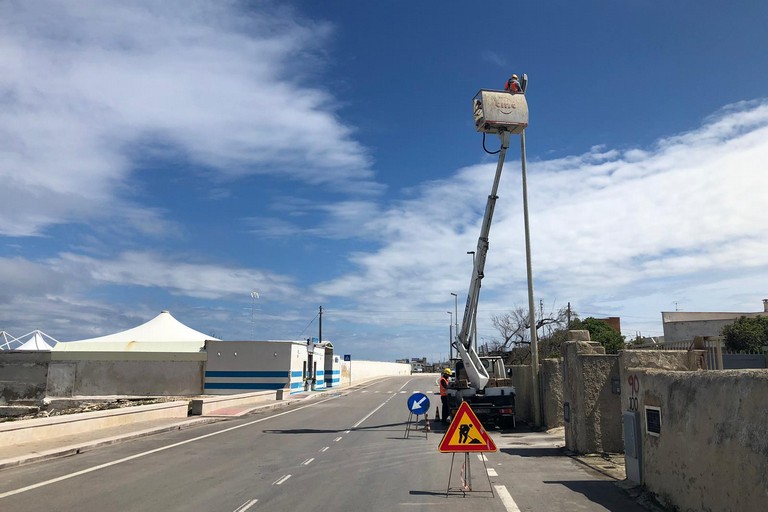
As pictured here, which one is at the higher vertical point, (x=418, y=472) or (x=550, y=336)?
(x=550, y=336)

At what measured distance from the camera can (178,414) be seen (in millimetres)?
25016

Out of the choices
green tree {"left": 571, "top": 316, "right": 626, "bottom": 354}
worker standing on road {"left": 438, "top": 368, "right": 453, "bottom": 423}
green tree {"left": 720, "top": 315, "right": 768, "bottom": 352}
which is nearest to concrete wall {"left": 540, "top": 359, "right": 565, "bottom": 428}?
worker standing on road {"left": 438, "top": 368, "right": 453, "bottom": 423}

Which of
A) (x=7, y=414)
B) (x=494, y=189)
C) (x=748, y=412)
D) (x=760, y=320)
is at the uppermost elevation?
(x=494, y=189)

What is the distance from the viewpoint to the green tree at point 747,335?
44.5m

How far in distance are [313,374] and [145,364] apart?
14.2 m

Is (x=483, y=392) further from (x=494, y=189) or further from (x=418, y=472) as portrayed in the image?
(x=418, y=472)

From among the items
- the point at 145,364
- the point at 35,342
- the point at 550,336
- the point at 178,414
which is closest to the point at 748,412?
the point at 178,414

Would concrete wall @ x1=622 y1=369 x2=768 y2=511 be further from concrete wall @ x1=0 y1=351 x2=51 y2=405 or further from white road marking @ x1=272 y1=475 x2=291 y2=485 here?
concrete wall @ x1=0 y1=351 x2=51 y2=405

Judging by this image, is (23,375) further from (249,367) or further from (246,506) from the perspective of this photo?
(246,506)

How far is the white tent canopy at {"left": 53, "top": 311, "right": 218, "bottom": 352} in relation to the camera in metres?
49.2

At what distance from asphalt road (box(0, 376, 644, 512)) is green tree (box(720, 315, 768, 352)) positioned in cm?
3442

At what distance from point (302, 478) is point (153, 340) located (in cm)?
4550

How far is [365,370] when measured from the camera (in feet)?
320

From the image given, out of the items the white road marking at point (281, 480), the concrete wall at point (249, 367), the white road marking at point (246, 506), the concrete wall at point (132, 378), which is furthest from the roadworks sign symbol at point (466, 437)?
the concrete wall at point (132, 378)
